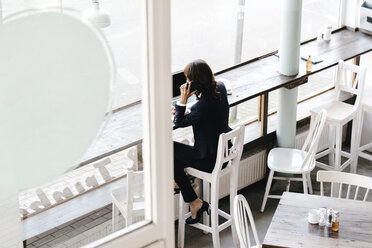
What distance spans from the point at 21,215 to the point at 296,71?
3.99 m

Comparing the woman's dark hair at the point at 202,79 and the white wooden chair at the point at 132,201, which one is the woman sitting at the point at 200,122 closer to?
the woman's dark hair at the point at 202,79

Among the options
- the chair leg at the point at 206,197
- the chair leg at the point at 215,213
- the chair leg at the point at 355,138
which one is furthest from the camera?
the chair leg at the point at 355,138

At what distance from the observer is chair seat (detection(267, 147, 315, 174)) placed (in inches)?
207

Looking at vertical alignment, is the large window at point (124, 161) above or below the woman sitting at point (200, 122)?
above

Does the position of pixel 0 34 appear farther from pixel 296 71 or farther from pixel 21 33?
pixel 296 71

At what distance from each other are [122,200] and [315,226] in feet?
7.34

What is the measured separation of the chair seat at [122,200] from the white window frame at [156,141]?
0.03 m

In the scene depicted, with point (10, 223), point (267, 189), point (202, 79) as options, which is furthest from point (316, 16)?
point (10, 223)

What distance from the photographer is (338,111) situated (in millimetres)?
5859

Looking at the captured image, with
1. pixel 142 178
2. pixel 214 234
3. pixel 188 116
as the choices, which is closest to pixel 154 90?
pixel 142 178

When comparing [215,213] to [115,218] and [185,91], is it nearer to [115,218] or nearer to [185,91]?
[185,91]

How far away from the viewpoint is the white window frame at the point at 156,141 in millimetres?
1768

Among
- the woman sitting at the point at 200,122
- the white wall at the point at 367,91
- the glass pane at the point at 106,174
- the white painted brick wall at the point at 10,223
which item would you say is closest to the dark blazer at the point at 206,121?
the woman sitting at the point at 200,122

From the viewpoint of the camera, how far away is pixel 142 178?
6.30 feet
